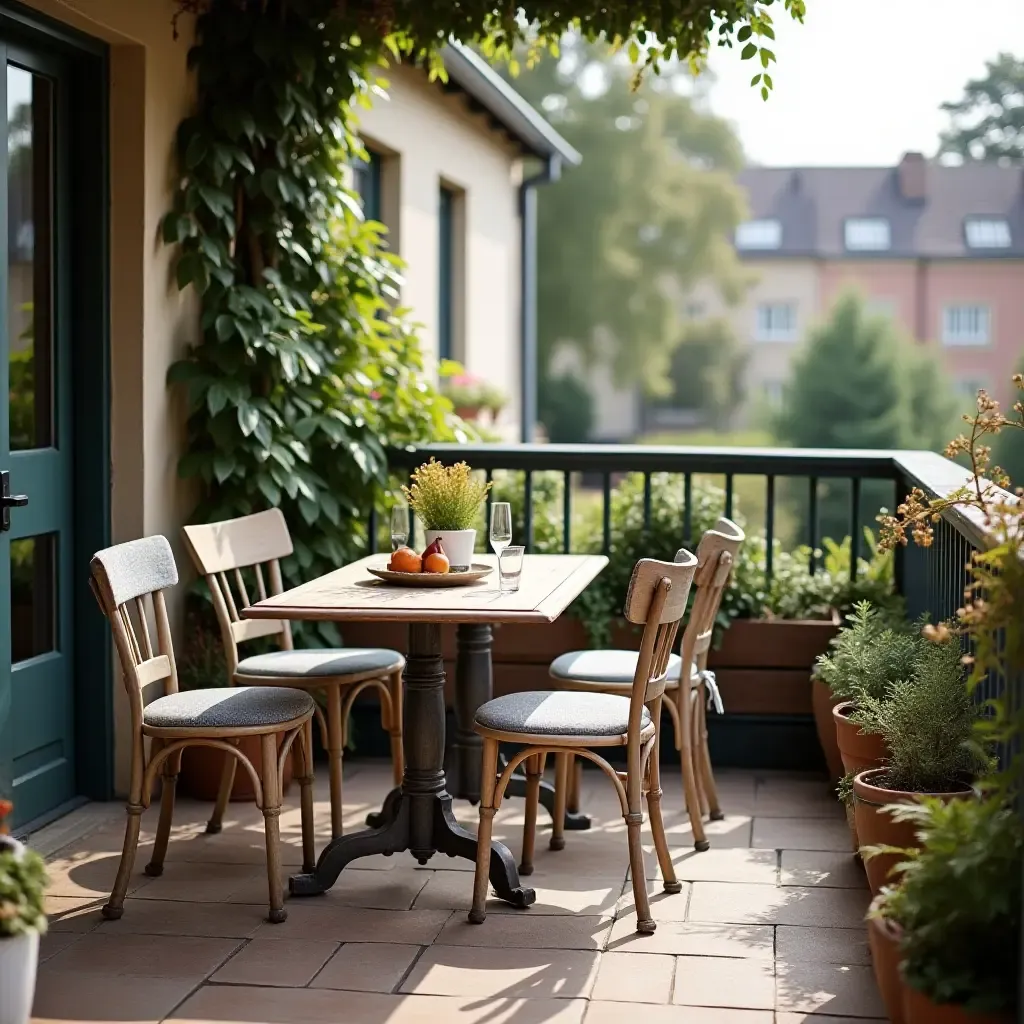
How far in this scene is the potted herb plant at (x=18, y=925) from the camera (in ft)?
8.77

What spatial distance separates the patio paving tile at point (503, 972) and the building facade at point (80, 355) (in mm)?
1514

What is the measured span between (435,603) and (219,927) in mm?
925

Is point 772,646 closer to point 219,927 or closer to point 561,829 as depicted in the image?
point 561,829

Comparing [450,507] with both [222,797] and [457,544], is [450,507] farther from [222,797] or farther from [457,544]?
[222,797]

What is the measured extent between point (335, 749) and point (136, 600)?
834 millimetres

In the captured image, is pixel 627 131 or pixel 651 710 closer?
pixel 651 710

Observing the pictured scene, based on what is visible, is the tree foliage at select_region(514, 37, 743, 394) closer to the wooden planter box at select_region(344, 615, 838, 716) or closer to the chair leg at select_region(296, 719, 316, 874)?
the wooden planter box at select_region(344, 615, 838, 716)

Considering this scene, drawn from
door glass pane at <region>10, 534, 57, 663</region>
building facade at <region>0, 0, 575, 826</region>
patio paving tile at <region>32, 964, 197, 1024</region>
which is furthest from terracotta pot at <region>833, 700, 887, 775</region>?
door glass pane at <region>10, 534, 57, 663</region>

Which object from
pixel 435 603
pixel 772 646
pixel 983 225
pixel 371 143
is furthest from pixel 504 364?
pixel 983 225

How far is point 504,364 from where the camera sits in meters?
11.9

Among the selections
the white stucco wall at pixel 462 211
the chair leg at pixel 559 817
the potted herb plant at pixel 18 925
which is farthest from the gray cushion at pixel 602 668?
the white stucco wall at pixel 462 211

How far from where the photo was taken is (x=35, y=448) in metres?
4.55

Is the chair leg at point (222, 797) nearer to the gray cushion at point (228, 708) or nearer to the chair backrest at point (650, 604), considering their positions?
the gray cushion at point (228, 708)

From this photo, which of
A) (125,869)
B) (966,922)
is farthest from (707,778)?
(966,922)
